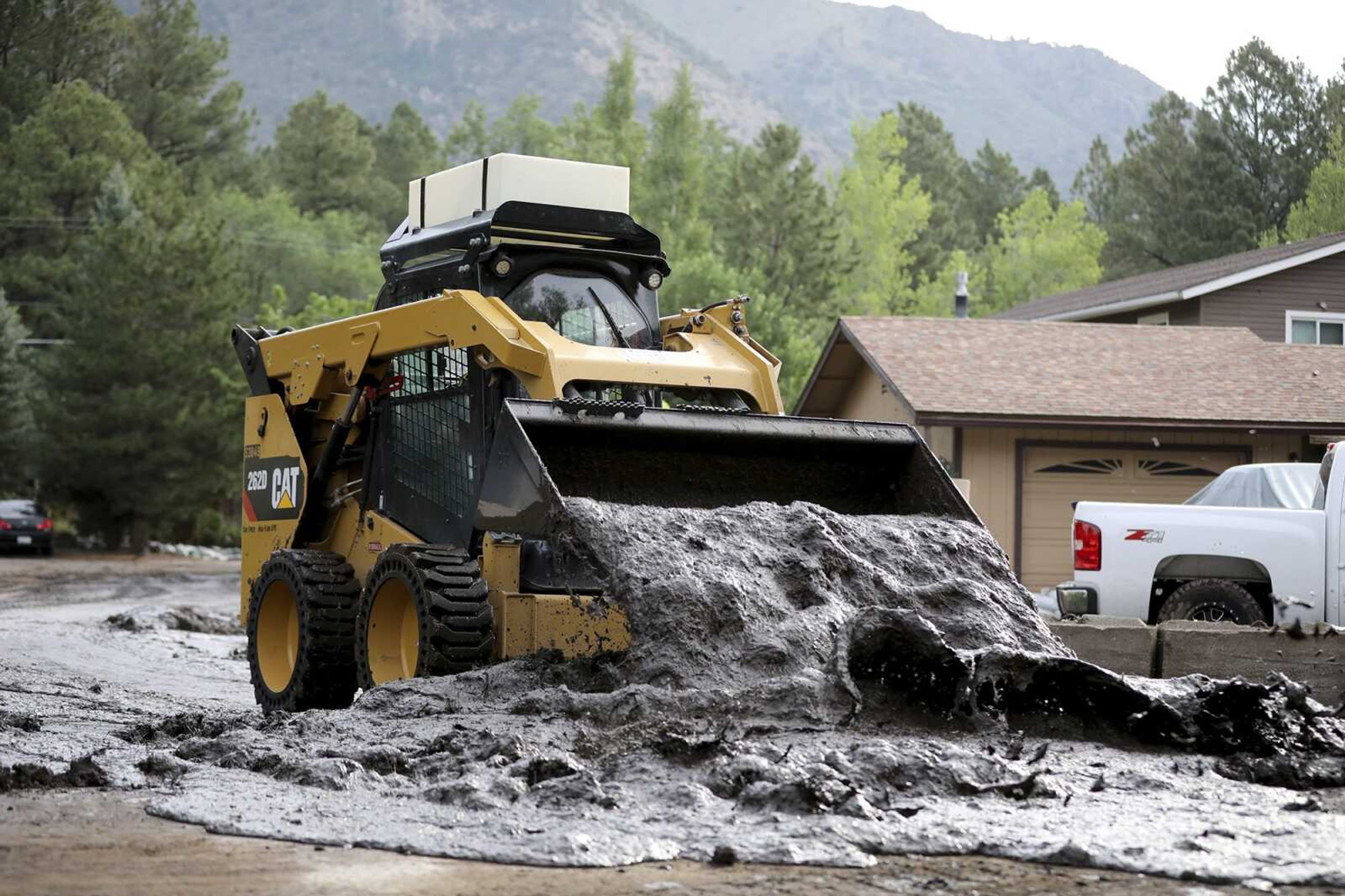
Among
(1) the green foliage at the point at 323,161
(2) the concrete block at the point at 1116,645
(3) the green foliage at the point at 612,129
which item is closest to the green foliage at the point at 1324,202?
(2) the concrete block at the point at 1116,645

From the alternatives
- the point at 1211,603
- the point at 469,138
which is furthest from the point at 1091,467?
the point at 469,138

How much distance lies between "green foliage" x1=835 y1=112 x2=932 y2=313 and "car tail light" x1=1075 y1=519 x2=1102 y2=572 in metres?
41.6

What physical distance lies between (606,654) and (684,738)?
46.5 inches

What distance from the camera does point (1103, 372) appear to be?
2445cm

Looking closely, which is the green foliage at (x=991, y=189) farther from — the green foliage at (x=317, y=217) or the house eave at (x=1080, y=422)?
the house eave at (x=1080, y=422)

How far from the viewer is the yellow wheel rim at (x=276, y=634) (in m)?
11.6

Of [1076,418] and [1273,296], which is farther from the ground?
[1273,296]

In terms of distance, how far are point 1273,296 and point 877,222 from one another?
27.6 m

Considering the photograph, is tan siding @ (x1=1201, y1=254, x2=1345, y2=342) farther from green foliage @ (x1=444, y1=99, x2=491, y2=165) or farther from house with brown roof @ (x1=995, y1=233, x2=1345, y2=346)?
green foliage @ (x1=444, y1=99, x2=491, y2=165)

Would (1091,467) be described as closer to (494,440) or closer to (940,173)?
(494,440)

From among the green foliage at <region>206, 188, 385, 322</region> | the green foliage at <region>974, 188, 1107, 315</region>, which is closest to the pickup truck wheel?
the green foliage at <region>974, 188, 1107, 315</region>

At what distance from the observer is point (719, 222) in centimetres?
5656

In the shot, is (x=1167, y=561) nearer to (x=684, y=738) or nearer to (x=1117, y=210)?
(x=684, y=738)

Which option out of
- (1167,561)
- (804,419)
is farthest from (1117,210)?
(804,419)
